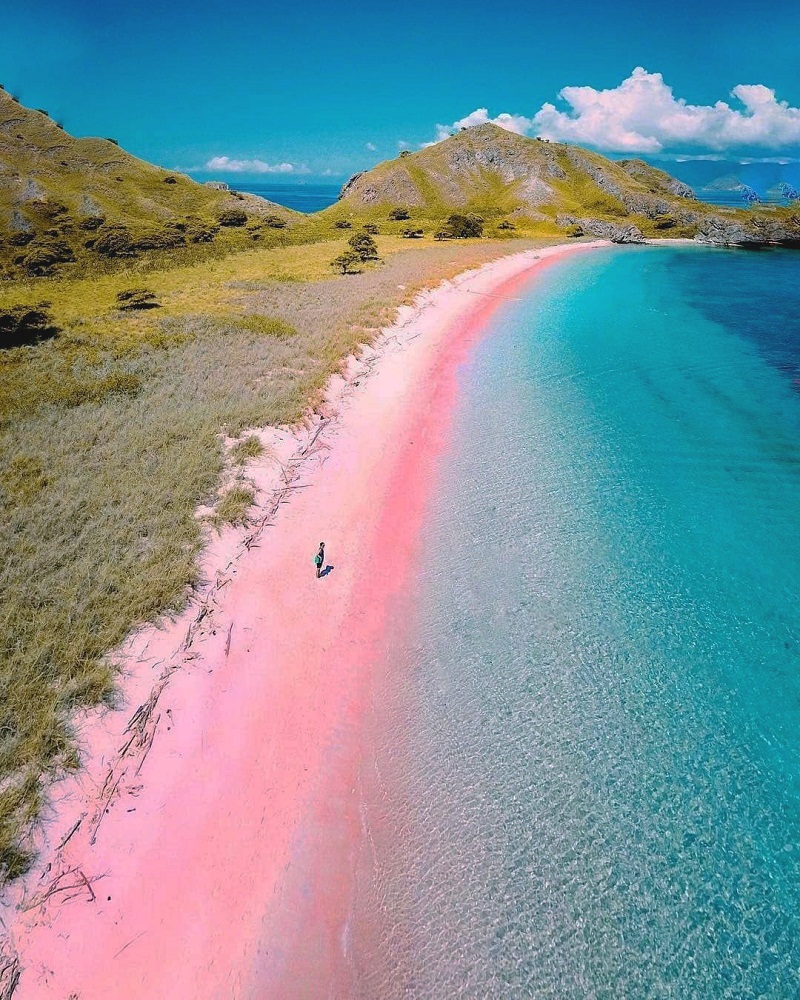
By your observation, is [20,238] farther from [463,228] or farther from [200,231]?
[463,228]

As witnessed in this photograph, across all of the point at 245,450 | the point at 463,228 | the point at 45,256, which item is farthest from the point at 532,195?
the point at 245,450

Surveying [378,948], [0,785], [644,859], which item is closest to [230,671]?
[0,785]

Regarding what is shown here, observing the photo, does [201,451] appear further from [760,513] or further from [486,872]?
[760,513]

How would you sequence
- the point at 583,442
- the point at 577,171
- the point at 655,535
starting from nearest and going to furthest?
the point at 655,535, the point at 583,442, the point at 577,171

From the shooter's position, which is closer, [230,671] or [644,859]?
[644,859]

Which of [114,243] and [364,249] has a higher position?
[114,243]

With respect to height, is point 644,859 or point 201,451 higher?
point 201,451

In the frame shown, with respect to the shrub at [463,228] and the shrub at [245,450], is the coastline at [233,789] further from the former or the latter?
the shrub at [463,228]
